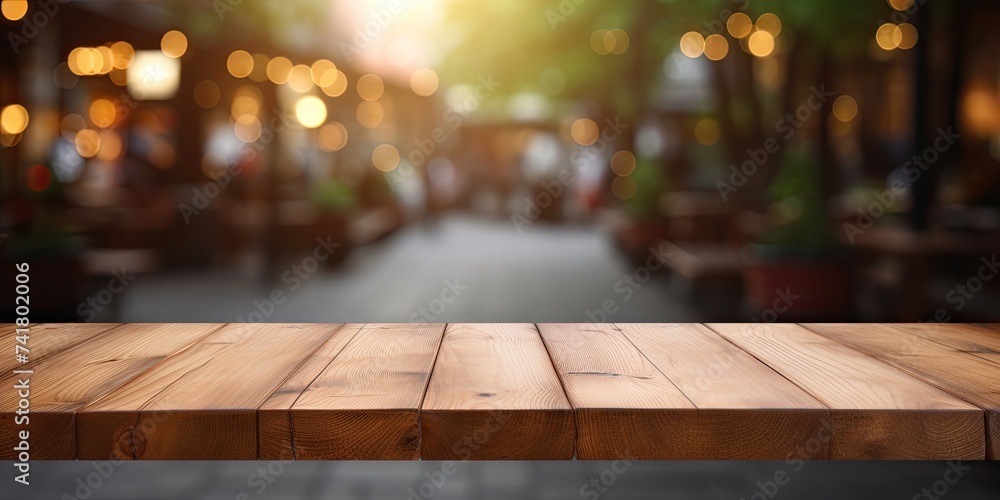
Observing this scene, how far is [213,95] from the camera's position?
11977 mm

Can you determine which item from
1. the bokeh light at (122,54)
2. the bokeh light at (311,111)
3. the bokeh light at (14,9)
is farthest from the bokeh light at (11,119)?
the bokeh light at (14,9)

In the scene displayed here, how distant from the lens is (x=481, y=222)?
21969 millimetres

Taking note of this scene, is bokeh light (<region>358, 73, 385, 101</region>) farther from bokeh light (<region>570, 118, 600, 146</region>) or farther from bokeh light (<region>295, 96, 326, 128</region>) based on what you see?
bokeh light (<region>570, 118, 600, 146</region>)

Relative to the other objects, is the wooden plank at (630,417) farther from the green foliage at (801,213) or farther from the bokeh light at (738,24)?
the bokeh light at (738,24)

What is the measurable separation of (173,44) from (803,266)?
7.26m

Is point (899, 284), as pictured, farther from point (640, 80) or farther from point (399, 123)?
point (399, 123)

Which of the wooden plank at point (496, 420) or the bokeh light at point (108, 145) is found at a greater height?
the bokeh light at point (108, 145)

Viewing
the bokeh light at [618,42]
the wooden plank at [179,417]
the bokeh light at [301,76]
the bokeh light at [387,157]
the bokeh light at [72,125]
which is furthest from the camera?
the bokeh light at [387,157]

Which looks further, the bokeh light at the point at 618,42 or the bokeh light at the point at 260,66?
the bokeh light at the point at 618,42

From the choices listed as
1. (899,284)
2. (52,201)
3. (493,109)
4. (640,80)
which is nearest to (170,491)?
(52,201)

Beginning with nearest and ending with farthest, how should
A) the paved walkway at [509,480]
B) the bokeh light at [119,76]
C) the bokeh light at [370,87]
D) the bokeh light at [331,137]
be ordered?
the paved walkway at [509,480] → the bokeh light at [119,76] → the bokeh light at [370,87] → the bokeh light at [331,137]

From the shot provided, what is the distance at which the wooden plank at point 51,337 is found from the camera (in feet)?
6.02

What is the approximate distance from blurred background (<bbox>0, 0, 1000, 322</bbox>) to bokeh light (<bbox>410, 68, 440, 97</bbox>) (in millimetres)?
118

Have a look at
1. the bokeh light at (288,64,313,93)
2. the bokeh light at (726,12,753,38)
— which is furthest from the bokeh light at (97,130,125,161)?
the bokeh light at (726,12,753,38)
